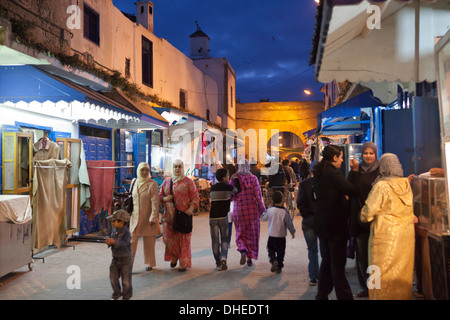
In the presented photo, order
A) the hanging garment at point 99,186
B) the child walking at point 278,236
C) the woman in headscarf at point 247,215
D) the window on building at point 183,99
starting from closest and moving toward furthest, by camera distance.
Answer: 1. the child walking at point 278,236
2. the woman in headscarf at point 247,215
3. the hanging garment at point 99,186
4. the window on building at point 183,99

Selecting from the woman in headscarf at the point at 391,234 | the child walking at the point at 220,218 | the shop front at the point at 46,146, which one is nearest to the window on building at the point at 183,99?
the shop front at the point at 46,146

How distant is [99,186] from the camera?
8422 millimetres

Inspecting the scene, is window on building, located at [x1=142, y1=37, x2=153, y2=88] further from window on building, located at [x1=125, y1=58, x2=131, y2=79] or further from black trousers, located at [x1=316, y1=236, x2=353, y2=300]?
black trousers, located at [x1=316, y1=236, x2=353, y2=300]

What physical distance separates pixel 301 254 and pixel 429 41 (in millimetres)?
4219

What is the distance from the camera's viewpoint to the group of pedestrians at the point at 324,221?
4.20m

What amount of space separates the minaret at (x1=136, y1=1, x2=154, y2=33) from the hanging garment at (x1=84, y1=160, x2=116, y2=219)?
29.9ft

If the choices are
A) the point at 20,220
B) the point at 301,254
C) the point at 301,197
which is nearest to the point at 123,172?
the point at 20,220

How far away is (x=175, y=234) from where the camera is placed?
6387 millimetres

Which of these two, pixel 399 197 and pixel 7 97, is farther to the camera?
pixel 7 97

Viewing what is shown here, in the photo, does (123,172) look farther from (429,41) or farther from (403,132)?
(429,41)

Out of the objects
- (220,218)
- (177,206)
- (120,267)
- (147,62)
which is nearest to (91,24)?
(147,62)

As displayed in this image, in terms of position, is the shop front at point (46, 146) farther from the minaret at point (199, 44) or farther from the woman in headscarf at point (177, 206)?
the minaret at point (199, 44)

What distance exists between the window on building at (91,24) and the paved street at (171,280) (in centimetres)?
626

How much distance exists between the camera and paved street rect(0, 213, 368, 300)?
16.4ft
